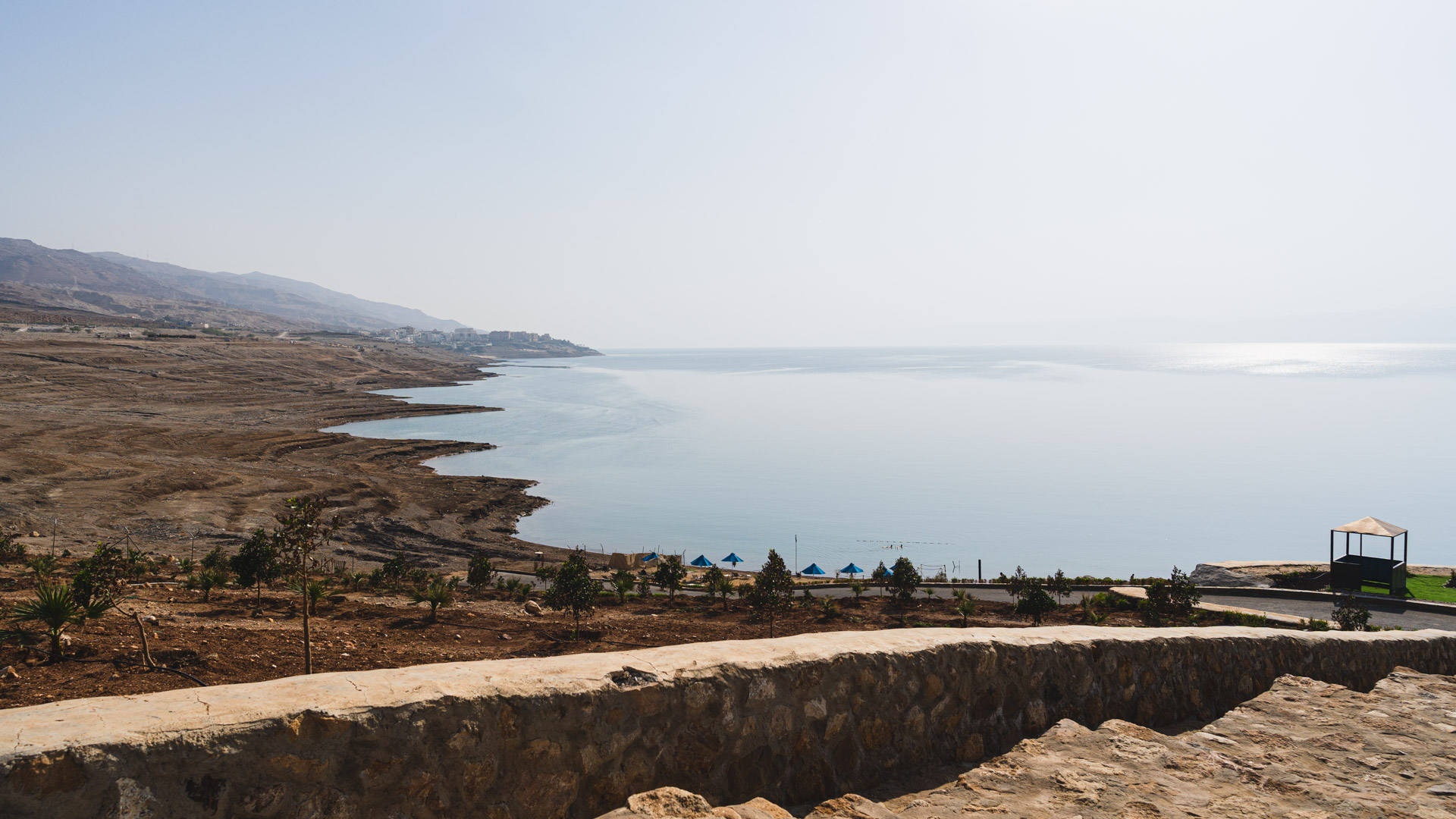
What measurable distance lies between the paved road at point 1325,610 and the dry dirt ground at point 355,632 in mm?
5370

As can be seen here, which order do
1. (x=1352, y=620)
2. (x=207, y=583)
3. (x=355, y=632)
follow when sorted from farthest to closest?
(x=1352, y=620), (x=207, y=583), (x=355, y=632)

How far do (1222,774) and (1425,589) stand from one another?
114 ft

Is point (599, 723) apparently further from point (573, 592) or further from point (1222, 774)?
point (573, 592)

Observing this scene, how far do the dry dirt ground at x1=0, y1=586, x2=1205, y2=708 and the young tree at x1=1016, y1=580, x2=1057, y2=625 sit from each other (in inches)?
23.4

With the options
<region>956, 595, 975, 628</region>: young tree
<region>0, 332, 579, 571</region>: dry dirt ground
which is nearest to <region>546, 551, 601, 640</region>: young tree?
<region>956, 595, 975, 628</region>: young tree

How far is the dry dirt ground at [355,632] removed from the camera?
9477 millimetres

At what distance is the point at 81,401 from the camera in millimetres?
77438

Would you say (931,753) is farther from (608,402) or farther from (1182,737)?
(608,402)

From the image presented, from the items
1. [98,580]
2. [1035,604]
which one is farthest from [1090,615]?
[98,580]

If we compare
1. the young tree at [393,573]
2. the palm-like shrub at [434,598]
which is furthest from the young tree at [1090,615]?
the young tree at [393,573]

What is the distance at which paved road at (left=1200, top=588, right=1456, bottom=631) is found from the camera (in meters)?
23.3

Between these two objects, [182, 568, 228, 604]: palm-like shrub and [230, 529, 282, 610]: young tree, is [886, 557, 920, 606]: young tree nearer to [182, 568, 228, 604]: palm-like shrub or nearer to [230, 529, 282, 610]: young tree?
[230, 529, 282, 610]: young tree

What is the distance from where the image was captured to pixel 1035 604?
22359 mm

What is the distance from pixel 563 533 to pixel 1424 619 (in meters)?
42.8
